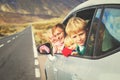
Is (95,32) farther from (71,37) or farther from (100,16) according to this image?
(71,37)

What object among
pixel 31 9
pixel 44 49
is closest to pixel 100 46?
pixel 44 49

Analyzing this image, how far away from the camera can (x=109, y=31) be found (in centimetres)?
414

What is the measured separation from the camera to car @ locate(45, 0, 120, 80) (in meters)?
3.87

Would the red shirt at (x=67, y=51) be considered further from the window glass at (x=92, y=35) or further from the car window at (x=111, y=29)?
the car window at (x=111, y=29)

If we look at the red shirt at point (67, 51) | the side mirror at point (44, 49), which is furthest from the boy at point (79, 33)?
the side mirror at point (44, 49)

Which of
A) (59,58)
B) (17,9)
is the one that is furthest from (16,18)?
(59,58)

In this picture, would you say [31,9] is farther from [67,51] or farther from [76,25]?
[76,25]

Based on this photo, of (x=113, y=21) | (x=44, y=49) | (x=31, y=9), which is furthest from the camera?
(x=31, y=9)

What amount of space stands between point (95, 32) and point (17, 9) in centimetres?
11106

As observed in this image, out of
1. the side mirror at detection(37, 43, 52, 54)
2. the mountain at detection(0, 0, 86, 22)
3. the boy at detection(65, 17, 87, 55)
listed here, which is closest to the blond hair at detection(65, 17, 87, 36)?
the boy at detection(65, 17, 87, 55)

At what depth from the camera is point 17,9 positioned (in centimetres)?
11469

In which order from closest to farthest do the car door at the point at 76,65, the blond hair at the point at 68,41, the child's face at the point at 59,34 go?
the car door at the point at 76,65 → the blond hair at the point at 68,41 → the child's face at the point at 59,34

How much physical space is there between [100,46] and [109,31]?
0.21 meters

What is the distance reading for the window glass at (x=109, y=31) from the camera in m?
3.96
